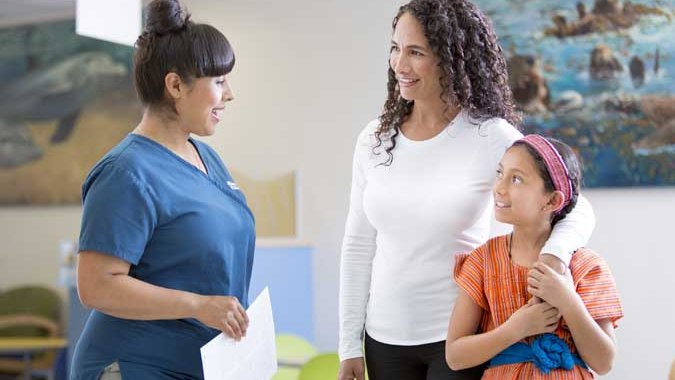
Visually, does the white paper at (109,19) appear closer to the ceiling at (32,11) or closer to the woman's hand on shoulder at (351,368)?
the woman's hand on shoulder at (351,368)

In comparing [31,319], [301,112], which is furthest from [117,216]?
[31,319]

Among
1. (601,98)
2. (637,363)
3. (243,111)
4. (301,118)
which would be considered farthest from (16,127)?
(637,363)

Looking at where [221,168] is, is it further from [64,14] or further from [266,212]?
[64,14]

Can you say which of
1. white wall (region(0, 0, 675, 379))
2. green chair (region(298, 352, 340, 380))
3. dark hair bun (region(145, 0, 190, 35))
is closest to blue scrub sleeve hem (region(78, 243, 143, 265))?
dark hair bun (region(145, 0, 190, 35))

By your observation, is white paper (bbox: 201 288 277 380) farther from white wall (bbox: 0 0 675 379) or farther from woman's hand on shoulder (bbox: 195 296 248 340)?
white wall (bbox: 0 0 675 379)

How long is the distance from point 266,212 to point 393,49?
2.62 metres

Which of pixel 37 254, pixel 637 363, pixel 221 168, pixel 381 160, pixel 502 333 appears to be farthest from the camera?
pixel 37 254

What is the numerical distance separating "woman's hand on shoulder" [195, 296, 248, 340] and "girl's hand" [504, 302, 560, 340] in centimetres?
50

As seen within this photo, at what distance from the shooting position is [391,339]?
162 centimetres

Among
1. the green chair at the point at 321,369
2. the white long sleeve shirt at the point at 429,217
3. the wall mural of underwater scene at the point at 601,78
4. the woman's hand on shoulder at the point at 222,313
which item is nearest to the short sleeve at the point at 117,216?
the woman's hand on shoulder at the point at 222,313

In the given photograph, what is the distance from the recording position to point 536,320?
138 cm

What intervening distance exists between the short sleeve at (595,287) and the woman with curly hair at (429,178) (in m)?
0.07

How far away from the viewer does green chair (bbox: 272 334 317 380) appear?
3.70 metres

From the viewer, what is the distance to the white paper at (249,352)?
1.37 meters
